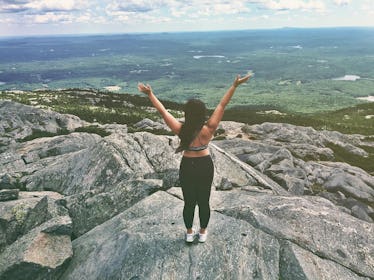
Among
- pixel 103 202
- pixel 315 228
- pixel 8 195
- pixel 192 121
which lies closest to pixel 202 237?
pixel 192 121

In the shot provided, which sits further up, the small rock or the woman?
the woman

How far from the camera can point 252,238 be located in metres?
12.1

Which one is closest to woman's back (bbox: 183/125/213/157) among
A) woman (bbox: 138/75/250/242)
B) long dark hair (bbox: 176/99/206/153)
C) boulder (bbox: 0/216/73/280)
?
woman (bbox: 138/75/250/242)

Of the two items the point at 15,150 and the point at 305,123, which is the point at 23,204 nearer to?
the point at 15,150

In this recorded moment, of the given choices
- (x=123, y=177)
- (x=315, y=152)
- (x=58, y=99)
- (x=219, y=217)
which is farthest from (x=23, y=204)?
(x=58, y=99)

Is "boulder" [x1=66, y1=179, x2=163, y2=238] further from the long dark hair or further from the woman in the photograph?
the long dark hair

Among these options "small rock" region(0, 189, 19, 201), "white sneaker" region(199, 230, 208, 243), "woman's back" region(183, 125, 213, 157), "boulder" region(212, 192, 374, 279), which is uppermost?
"woman's back" region(183, 125, 213, 157)

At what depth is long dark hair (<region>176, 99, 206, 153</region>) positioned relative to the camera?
402 inches

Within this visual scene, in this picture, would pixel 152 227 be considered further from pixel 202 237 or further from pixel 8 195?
pixel 8 195

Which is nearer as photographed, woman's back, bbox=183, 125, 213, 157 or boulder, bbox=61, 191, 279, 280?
woman's back, bbox=183, 125, 213, 157

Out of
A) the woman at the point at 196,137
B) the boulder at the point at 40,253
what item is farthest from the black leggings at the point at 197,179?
the boulder at the point at 40,253

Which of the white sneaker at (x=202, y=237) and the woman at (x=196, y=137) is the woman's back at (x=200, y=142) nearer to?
the woman at (x=196, y=137)

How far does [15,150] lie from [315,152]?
1314 inches

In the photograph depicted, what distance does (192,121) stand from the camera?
10.4m
